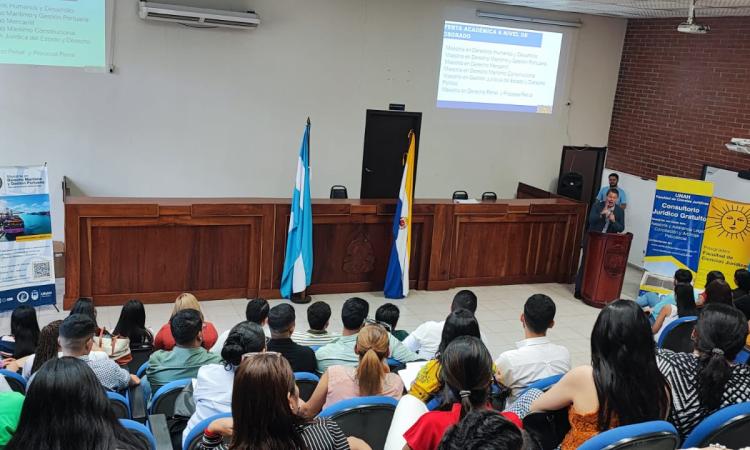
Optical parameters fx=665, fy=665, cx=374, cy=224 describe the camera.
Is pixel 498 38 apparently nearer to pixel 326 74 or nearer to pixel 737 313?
pixel 326 74

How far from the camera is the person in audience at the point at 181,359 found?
10.9 feet

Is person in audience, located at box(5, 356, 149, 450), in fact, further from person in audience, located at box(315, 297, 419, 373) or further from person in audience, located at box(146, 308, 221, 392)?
person in audience, located at box(315, 297, 419, 373)

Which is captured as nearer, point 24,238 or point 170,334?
point 170,334

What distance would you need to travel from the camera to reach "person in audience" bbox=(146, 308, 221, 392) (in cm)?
333

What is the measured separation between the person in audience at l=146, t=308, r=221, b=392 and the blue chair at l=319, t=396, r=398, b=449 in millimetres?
1025

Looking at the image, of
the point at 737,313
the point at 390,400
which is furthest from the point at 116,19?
the point at 737,313

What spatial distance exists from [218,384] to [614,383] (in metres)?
1.57

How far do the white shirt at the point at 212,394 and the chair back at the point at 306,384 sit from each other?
40 cm

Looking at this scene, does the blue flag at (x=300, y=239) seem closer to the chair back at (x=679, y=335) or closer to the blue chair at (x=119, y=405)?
the chair back at (x=679, y=335)

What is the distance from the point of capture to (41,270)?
5668 mm

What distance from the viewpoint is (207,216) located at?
6.03 meters

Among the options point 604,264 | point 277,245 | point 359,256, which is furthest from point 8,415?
point 604,264

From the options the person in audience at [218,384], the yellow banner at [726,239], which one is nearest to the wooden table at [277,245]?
the yellow banner at [726,239]

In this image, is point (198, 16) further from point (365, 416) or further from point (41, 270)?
point (365, 416)
